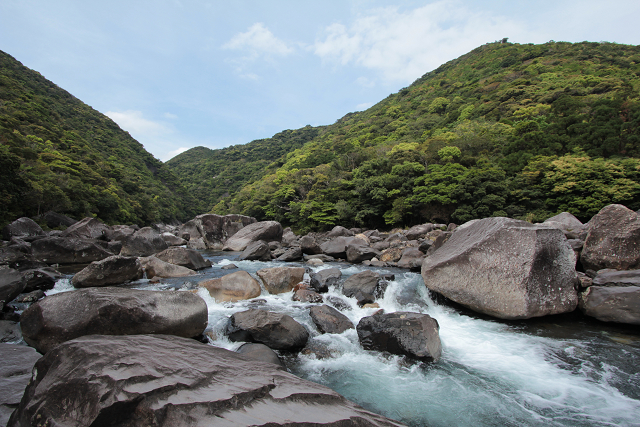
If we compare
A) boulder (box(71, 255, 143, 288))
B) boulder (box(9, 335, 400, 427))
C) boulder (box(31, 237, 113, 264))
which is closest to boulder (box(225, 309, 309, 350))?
→ boulder (box(9, 335, 400, 427))

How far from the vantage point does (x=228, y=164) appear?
9981 centimetres

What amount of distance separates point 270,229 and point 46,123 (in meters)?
44.0

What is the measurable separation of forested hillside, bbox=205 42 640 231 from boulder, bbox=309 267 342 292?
19.2 meters

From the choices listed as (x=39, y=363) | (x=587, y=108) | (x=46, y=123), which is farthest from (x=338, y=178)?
(x=46, y=123)

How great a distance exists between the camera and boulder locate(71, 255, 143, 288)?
880cm

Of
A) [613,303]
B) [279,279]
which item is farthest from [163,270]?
[613,303]

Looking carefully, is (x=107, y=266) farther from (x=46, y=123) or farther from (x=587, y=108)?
(x=46, y=123)

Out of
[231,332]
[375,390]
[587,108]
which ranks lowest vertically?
[375,390]

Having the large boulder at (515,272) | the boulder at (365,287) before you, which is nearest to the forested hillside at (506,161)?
the large boulder at (515,272)

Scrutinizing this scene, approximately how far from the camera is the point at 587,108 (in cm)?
2964

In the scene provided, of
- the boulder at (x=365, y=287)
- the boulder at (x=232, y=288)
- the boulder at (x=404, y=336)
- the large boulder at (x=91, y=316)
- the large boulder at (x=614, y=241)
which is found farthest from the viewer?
the boulder at (x=365, y=287)

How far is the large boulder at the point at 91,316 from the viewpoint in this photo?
4180mm

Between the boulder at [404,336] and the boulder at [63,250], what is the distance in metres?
13.5

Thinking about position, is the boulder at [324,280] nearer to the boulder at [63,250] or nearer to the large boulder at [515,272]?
the large boulder at [515,272]
